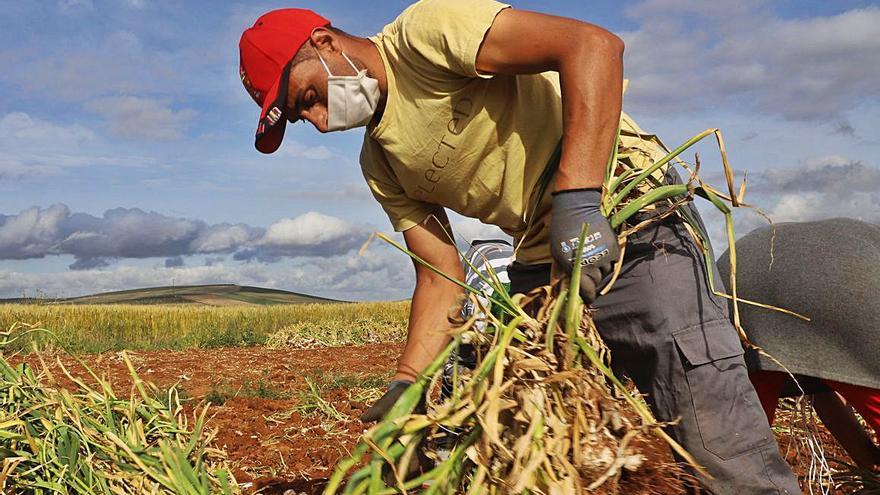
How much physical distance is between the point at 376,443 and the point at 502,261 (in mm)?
1944

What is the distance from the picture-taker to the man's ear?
232 centimetres

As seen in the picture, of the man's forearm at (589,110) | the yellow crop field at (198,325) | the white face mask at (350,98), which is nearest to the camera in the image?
the man's forearm at (589,110)

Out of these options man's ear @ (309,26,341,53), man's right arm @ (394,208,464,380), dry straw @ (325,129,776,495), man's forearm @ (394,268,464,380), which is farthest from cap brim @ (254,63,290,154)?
dry straw @ (325,129,776,495)

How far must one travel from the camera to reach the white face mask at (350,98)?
2285mm

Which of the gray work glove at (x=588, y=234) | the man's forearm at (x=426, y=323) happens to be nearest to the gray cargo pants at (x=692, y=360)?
the gray work glove at (x=588, y=234)

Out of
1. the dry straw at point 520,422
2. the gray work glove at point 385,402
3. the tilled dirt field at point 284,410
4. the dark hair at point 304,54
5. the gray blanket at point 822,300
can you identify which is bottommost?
the tilled dirt field at point 284,410

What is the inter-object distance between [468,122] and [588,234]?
613mm

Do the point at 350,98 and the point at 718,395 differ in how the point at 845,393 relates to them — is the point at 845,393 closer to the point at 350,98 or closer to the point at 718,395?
the point at 718,395

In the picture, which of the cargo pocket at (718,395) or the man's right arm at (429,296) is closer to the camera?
the cargo pocket at (718,395)

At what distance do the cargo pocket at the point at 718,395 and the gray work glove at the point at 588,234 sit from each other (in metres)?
0.39

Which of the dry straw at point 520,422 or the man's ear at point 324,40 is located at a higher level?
the man's ear at point 324,40

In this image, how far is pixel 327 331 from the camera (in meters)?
14.0

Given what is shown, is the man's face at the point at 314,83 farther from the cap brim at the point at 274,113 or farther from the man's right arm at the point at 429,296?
the man's right arm at the point at 429,296

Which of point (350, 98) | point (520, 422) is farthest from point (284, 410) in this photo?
point (520, 422)
